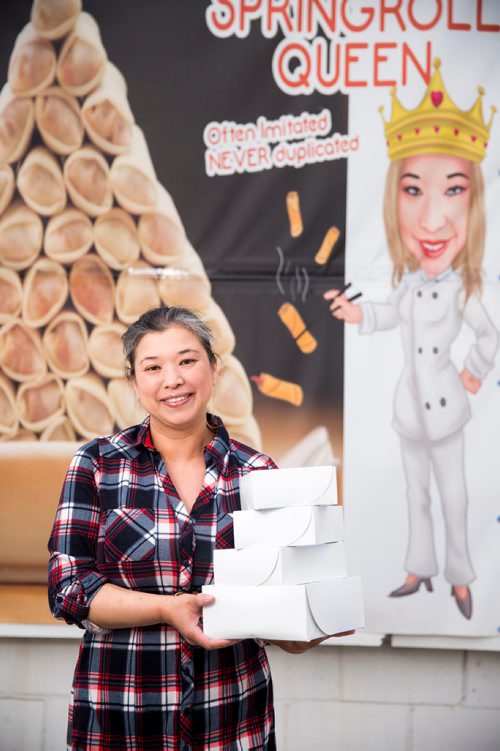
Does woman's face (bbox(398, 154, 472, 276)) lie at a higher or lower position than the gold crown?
lower

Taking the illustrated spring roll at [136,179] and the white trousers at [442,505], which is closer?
the white trousers at [442,505]

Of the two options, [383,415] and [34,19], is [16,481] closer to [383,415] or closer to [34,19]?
[383,415]

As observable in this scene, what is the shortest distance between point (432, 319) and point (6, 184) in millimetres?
1465

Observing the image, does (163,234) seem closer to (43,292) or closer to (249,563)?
(43,292)

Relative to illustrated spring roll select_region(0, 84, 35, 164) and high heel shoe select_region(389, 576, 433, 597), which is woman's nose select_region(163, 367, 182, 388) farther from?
illustrated spring roll select_region(0, 84, 35, 164)

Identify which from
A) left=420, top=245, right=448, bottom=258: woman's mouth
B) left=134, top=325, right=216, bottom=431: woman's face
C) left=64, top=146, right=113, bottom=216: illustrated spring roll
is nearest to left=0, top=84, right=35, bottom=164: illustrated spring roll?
left=64, top=146, right=113, bottom=216: illustrated spring roll

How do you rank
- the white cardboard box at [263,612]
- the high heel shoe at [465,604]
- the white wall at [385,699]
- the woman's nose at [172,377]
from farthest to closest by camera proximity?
the white wall at [385,699], the high heel shoe at [465,604], the woman's nose at [172,377], the white cardboard box at [263,612]

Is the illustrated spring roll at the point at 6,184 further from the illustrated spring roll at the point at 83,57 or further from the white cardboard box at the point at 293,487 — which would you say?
the white cardboard box at the point at 293,487

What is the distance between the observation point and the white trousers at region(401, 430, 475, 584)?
2.70 m

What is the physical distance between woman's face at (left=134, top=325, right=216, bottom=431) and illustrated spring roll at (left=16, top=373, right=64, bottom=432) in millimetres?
1237

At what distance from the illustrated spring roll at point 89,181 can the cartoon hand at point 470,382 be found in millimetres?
1276

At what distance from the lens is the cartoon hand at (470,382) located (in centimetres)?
272

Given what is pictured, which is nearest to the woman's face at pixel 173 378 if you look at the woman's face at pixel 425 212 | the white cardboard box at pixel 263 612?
the white cardboard box at pixel 263 612

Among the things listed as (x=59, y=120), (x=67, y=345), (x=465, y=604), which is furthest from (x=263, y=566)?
(x=59, y=120)
